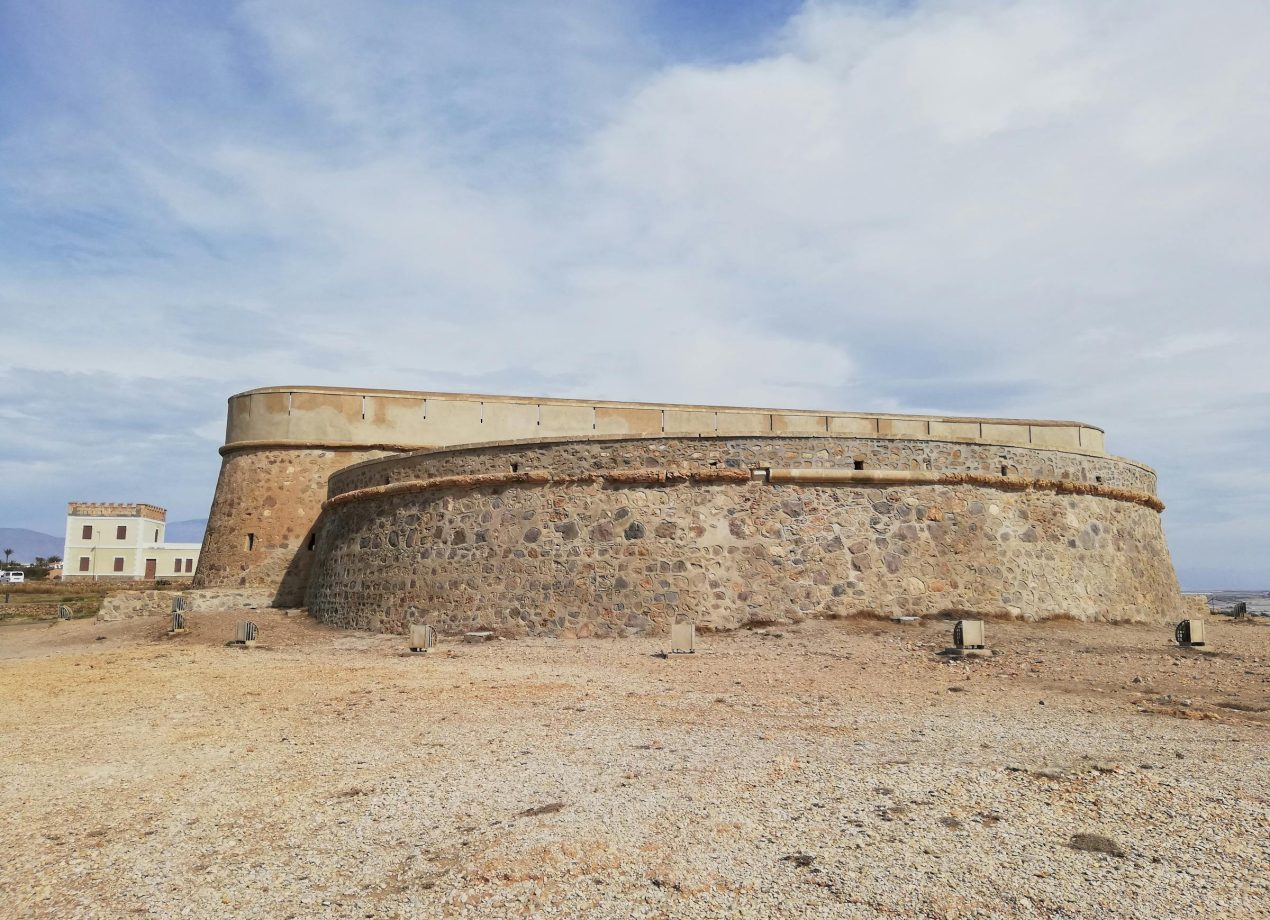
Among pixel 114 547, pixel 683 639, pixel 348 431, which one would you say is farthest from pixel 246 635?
pixel 114 547

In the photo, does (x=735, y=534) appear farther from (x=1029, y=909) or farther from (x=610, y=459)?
(x=1029, y=909)

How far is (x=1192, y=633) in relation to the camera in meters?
10.6

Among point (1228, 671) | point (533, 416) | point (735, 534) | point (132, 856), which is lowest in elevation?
point (132, 856)

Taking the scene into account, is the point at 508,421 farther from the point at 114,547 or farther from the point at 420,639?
the point at 114,547

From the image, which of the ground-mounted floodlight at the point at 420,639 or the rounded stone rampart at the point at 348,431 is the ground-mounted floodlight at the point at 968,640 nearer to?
the ground-mounted floodlight at the point at 420,639

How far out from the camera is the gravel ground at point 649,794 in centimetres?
345

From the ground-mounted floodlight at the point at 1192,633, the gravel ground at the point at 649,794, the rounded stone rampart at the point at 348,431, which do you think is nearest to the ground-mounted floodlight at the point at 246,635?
the gravel ground at the point at 649,794

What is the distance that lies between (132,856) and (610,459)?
29.7ft

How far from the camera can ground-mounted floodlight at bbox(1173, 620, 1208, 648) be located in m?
10.6

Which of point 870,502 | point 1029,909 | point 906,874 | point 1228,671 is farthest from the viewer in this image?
point 870,502

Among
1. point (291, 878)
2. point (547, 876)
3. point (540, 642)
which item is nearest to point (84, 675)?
point (540, 642)

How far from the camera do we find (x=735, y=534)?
12.2m

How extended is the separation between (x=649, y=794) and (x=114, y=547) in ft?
180

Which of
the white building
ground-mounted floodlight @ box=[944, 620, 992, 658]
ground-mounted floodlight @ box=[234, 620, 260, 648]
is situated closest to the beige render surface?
ground-mounted floodlight @ box=[234, 620, 260, 648]
